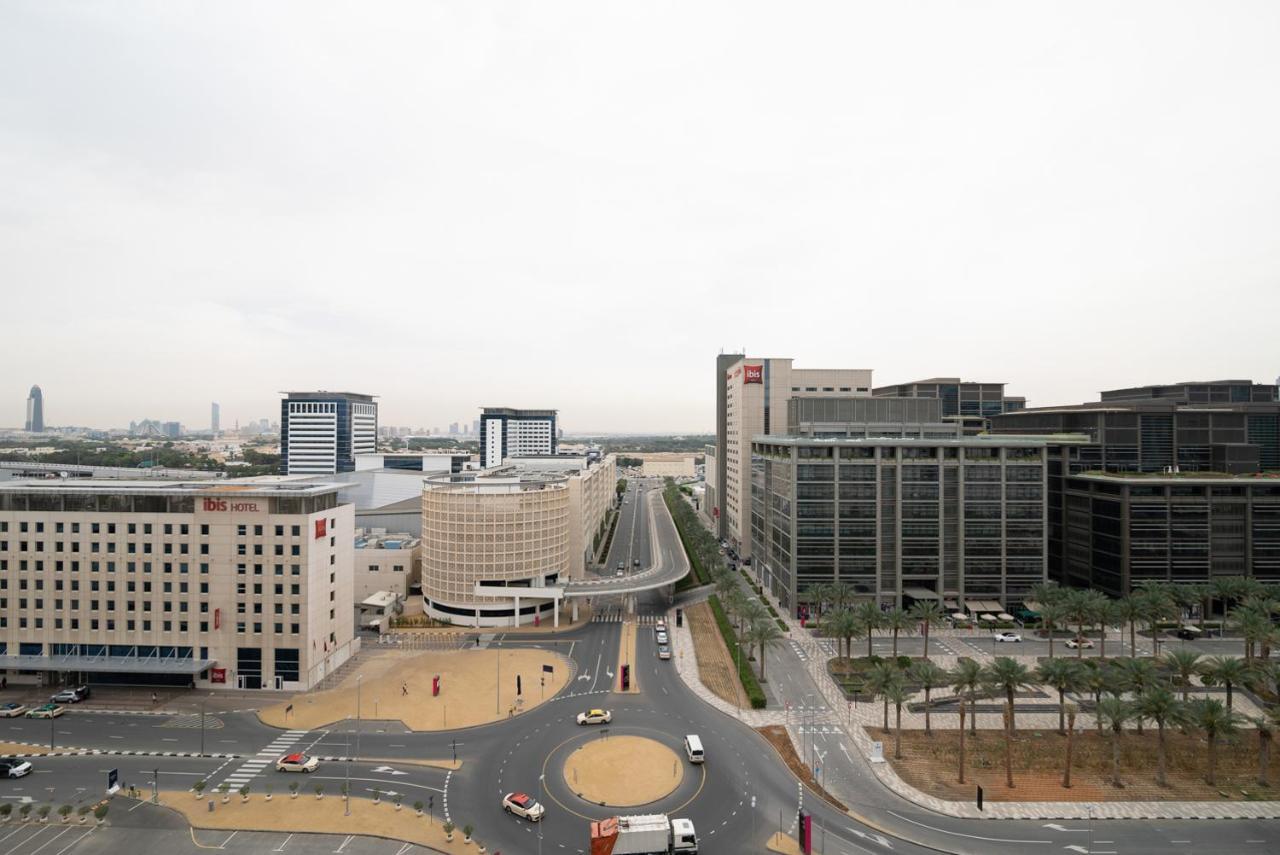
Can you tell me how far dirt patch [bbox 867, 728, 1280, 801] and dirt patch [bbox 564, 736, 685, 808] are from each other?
68.0ft

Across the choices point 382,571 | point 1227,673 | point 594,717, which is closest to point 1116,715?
point 1227,673

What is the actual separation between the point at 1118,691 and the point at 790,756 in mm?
29064

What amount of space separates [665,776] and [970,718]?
3395cm

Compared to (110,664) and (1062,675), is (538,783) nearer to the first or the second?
(1062,675)

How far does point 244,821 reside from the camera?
4625 centimetres

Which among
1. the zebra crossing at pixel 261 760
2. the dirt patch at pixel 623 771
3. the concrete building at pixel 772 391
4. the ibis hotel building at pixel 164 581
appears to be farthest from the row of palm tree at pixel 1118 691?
the concrete building at pixel 772 391

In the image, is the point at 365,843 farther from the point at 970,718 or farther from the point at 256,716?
the point at 970,718

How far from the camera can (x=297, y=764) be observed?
53062mm

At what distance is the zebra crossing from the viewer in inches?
2046

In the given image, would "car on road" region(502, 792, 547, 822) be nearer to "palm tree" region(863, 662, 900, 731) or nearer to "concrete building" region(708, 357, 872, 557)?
"palm tree" region(863, 662, 900, 731)

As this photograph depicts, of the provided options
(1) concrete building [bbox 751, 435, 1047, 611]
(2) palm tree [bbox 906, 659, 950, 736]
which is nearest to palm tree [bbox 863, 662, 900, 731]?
(2) palm tree [bbox 906, 659, 950, 736]

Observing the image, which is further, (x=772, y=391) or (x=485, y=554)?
(x=772, y=391)

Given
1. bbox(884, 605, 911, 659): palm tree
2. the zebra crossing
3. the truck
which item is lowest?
the zebra crossing

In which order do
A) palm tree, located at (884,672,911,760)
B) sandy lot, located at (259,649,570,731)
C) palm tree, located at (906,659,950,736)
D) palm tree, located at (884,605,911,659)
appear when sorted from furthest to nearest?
palm tree, located at (884,605,911,659), sandy lot, located at (259,649,570,731), palm tree, located at (906,659,950,736), palm tree, located at (884,672,911,760)
